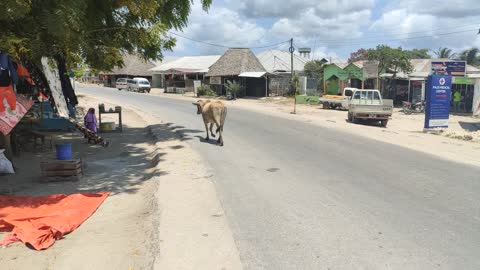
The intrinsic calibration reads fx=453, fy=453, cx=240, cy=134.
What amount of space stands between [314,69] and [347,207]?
1767 inches

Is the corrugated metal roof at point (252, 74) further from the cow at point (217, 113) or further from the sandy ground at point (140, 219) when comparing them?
the sandy ground at point (140, 219)

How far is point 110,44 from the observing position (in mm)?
13961

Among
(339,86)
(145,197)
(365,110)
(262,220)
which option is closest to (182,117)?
(365,110)

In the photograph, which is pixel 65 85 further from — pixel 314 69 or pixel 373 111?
pixel 314 69

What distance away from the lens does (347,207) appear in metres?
7.38

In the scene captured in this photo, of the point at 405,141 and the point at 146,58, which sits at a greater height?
the point at 146,58

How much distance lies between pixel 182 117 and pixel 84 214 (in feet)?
52.8

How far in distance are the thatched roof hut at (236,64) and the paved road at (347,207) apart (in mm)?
34963

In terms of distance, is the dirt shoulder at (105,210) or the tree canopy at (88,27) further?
the tree canopy at (88,27)

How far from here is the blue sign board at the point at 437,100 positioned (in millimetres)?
20203

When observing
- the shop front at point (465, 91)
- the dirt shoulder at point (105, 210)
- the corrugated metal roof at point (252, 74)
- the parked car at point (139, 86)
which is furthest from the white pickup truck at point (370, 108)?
the parked car at point (139, 86)

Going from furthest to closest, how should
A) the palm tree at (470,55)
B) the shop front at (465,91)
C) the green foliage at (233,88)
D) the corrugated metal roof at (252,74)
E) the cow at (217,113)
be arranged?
the palm tree at (470,55) < the green foliage at (233,88) < the corrugated metal roof at (252,74) < the shop front at (465,91) < the cow at (217,113)

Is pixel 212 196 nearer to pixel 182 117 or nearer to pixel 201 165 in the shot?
pixel 201 165

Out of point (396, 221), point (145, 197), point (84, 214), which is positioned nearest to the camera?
point (396, 221)
